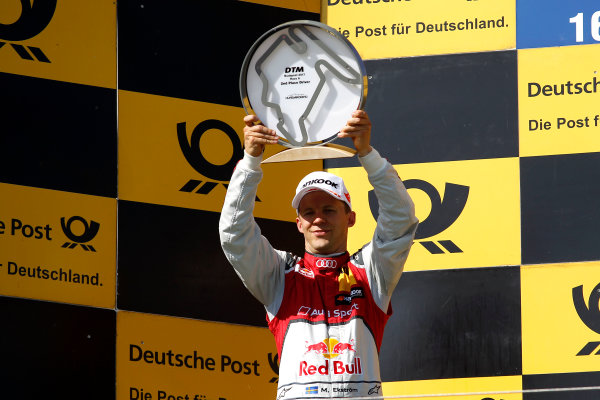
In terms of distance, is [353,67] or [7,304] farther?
[7,304]

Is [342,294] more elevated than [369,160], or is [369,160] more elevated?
[369,160]

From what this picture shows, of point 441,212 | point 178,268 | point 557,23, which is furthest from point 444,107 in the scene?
point 178,268

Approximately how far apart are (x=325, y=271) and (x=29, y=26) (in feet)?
4.51

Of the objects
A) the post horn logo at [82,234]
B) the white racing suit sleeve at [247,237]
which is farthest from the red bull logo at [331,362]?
the post horn logo at [82,234]

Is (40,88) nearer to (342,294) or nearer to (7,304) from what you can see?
(7,304)

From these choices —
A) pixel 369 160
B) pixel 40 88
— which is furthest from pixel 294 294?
pixel 40 88

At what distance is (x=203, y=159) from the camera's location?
370 cm

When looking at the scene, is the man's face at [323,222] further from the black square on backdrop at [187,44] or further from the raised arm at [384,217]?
the black square on backdrop at [187,44]

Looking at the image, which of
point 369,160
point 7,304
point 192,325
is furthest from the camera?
point 192,325

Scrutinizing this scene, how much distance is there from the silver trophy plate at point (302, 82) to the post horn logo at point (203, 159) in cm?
83

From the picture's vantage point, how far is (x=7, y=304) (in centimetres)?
335

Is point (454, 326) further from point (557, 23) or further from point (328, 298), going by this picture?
point (557, 23)

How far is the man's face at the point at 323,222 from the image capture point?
115 inches

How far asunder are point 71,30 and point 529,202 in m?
1.69
